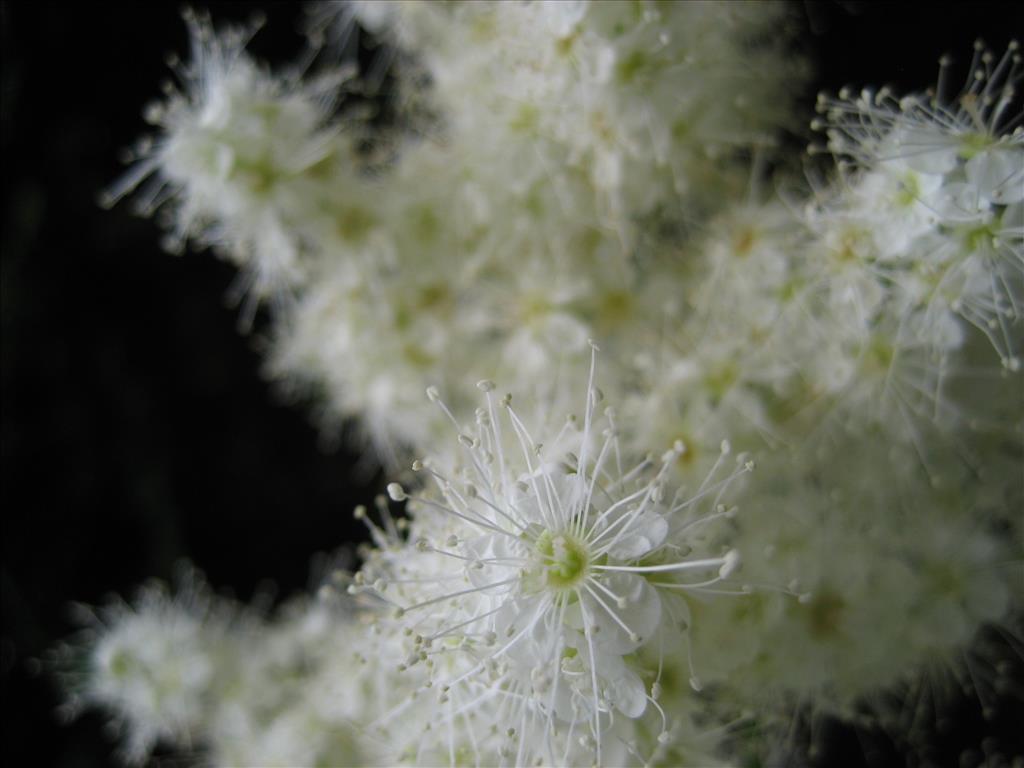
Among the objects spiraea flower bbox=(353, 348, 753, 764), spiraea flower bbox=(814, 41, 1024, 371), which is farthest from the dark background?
spiraea flower bbox=(814, 41, 1024, 371)

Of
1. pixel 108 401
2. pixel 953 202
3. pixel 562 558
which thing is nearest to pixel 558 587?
pixel 562 558

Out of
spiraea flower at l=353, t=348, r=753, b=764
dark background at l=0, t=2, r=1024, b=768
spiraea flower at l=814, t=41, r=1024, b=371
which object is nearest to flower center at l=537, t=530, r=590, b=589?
spiraea flower at l=353, t=348, r=753, b=764

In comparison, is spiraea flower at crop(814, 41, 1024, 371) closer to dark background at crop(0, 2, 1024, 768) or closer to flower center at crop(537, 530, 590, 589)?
flower center at crop(537, 530, 590, 589)

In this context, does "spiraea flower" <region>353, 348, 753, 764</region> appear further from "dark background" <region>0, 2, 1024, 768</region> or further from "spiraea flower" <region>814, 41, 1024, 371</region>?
"dark background" <region>0, 2, 1024, 768</region>

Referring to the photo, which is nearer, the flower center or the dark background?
the flower center

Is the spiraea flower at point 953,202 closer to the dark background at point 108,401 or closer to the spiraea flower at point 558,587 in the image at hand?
the spiraea flower at point 558,587

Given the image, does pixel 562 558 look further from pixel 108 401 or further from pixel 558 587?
pixel 108 401
